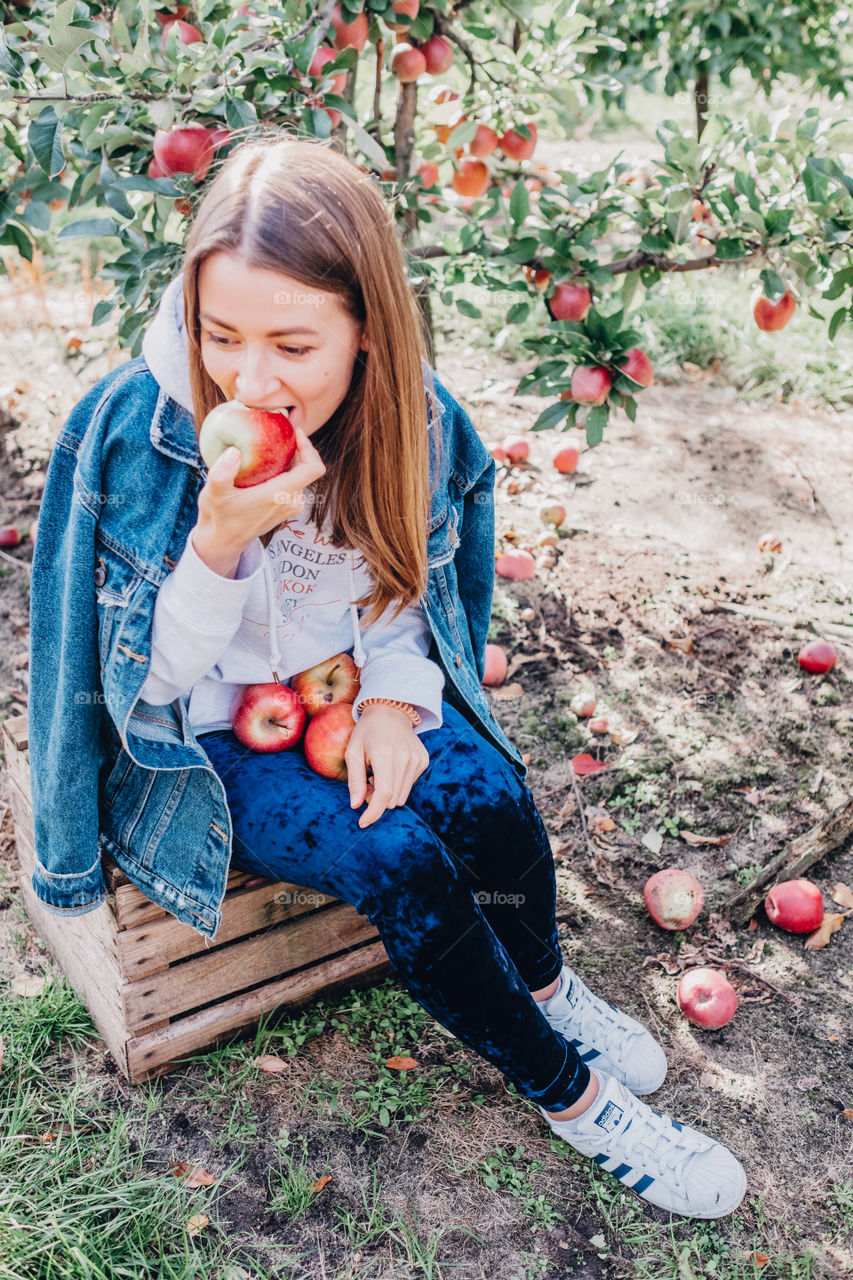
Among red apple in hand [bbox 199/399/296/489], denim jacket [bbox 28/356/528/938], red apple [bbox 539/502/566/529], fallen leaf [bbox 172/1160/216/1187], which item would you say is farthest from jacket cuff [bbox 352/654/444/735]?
red apple [bbox 539/502/566/529]

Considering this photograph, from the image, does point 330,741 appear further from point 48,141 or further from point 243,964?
point 48,141

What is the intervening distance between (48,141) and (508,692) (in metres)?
1.72

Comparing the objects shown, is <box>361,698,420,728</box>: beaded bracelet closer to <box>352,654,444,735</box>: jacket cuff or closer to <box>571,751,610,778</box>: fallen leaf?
<box>352,654,444,735</box>: jacket cuff

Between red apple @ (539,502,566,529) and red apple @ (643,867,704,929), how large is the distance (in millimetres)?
1553

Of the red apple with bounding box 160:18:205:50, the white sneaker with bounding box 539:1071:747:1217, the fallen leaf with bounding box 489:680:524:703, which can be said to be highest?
the red apple with bounding box 160:18:205:50

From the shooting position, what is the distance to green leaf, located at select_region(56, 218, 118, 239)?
88.2 inches

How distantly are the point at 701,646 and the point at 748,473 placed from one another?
1.19 meters

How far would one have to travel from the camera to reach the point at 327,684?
5.90 ft

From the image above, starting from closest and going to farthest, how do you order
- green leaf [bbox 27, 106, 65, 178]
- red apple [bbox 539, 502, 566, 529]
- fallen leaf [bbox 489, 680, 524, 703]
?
green leaf [bbox 27, 106, 65, 178], fallen leaf [bbox 489, 680, 524, 703], red apple [bbox 539, 502, 566, 529]

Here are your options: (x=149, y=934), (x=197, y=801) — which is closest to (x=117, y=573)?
(x=197, y=801)

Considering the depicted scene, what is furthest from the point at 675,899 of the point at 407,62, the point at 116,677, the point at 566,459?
the point at 407,62

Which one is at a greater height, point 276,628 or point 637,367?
point 637,367

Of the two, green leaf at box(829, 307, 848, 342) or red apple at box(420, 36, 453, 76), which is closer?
green leaf at box(829, 307, 848, 342)

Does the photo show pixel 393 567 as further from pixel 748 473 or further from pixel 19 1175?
pixel 748 473
